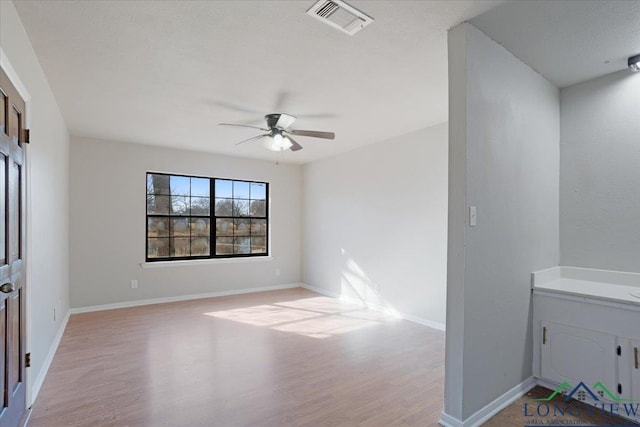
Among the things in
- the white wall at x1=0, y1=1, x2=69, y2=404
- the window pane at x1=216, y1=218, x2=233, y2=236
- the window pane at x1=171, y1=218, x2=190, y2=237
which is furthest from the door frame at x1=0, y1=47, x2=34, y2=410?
the window pane at x1=216, y1=218, x2=233, y2=236

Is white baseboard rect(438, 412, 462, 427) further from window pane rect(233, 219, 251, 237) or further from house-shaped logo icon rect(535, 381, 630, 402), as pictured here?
window pane rect(233, 219, 251, 237)

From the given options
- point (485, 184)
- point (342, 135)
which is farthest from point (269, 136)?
point (485, 184)

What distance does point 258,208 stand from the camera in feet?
21.0

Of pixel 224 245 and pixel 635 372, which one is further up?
pixel 224 245

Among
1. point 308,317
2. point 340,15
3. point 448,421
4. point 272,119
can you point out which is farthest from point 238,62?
point 308,317

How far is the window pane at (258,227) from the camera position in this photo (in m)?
6.35

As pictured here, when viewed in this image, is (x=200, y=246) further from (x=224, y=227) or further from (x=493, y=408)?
(x=493, y=408)

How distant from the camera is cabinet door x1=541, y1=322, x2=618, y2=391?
2.25 m

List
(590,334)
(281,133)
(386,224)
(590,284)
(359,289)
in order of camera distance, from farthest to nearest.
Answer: (359,289), (386,224), (281,133), (590,284), (590,334)

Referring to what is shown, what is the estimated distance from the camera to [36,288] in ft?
8.46

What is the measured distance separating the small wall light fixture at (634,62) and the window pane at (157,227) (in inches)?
224

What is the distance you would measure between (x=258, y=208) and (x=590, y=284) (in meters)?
5.00

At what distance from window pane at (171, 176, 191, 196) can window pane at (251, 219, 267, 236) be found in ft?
4.20

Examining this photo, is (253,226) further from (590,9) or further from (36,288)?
(590,9)
